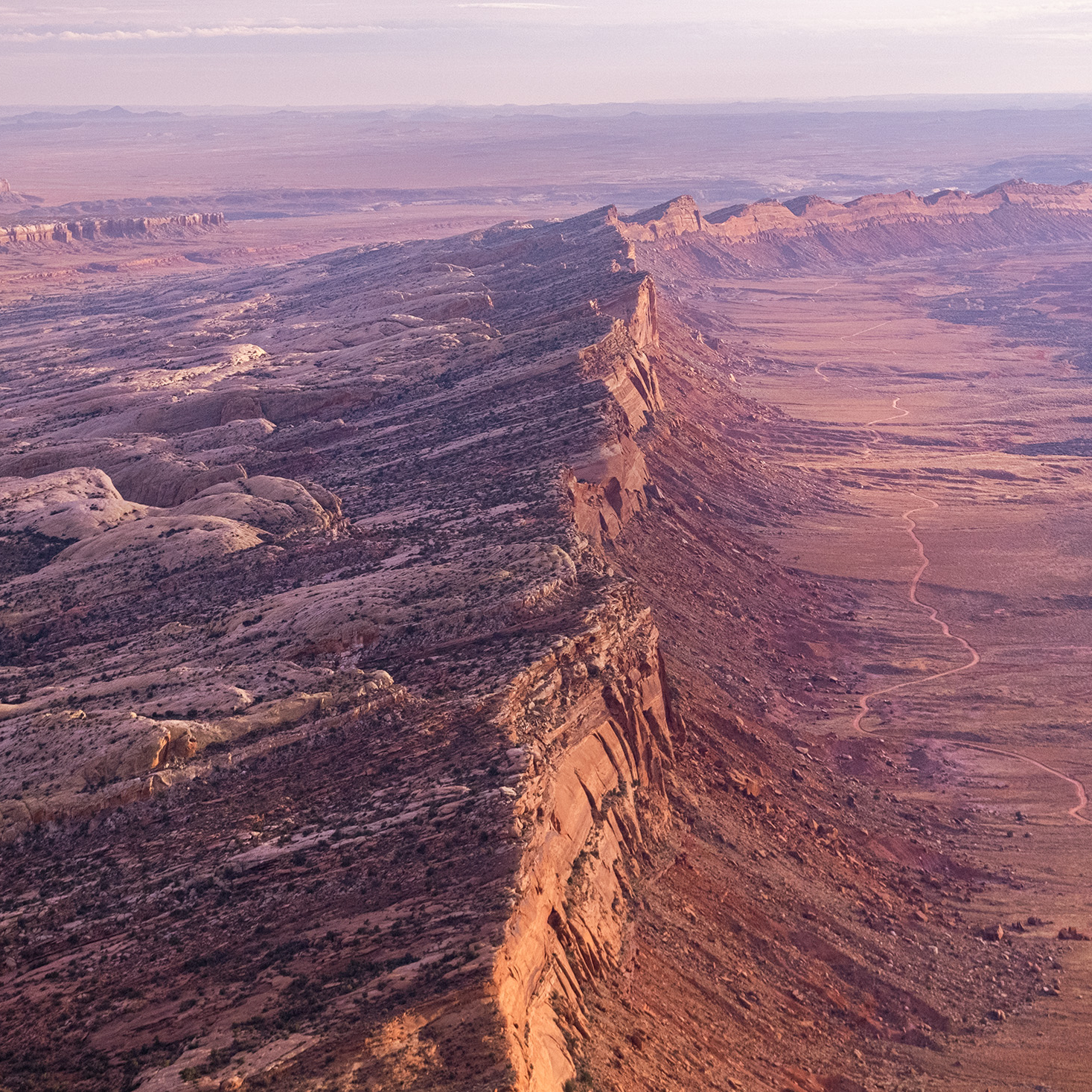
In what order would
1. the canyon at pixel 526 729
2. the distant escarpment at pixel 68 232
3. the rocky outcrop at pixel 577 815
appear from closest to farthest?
1. the rocky outcrop at pixel 577 815
2. the canyon at pixel 526 729
3. the distant escarpment at pixel 68 232

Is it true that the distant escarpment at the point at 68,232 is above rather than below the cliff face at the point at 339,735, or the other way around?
below

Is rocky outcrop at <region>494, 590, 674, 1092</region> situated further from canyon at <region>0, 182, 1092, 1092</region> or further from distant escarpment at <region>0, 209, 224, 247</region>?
distant escarpment at <region>0, 209, 224, 247</region>

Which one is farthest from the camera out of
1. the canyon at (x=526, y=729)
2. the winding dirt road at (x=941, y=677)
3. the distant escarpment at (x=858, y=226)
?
the distant escarpment at (x=858, y=226)

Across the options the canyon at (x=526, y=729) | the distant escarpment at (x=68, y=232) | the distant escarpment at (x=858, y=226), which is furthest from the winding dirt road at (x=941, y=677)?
the distant escarpment at (x=68, y=232)

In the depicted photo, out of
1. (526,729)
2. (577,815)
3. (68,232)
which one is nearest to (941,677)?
(577,815)

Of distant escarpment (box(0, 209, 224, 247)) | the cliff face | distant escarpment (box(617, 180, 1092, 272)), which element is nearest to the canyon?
the cliff face

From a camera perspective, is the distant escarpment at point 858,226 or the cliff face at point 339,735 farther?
the distant escarpment at point 858,226

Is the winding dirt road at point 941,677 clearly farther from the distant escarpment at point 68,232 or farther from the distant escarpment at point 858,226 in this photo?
the distant escarpment at point 68,232

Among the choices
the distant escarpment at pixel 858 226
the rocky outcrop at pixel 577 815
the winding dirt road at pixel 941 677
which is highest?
the rocky outcrop at pixel 577 815
